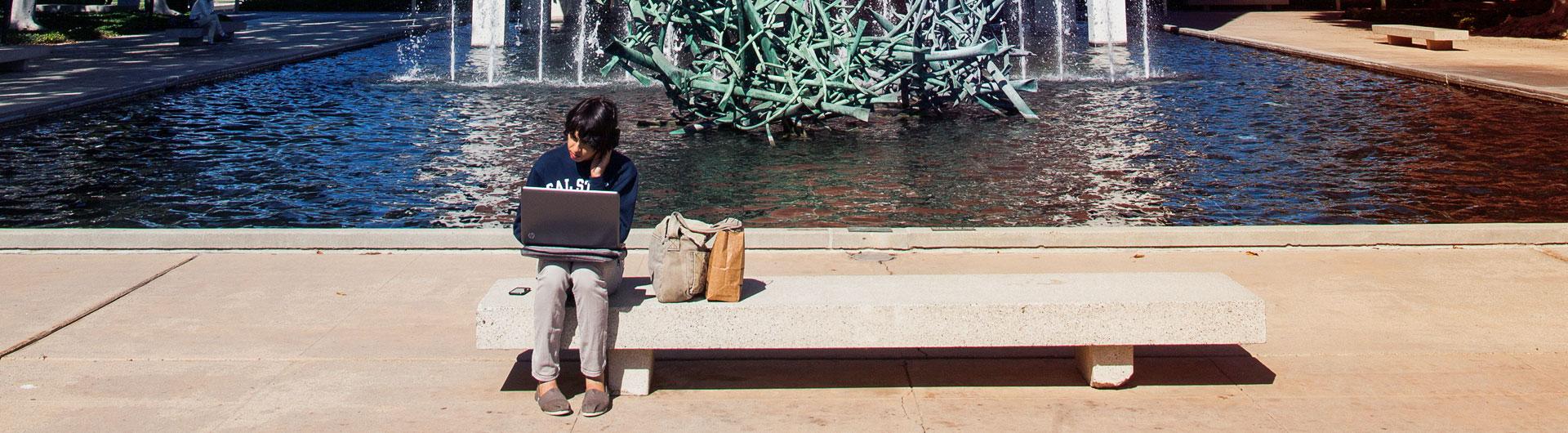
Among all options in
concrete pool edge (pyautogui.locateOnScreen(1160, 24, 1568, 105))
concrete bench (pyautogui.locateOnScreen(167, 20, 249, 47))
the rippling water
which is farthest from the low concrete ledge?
concrete bench (pyautogui.locateOnScreen(167, 20, 249, 47))

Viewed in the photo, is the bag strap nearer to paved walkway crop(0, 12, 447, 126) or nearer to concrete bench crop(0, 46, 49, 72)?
paved walkway crop(0, 12, 447, 126)

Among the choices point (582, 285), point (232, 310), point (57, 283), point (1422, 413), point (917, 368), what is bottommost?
point (1422, 413)

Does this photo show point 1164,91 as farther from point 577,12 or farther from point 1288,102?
point 577,12

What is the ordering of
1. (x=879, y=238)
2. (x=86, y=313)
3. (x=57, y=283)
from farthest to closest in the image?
(x=879, y=238)
(x=57, y=283)
(x=86, y=313)

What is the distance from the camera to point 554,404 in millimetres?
5406

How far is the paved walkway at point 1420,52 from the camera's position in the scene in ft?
62.6

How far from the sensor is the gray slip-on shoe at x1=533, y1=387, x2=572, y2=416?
5.39 meters

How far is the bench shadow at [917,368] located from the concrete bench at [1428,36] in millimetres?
21212

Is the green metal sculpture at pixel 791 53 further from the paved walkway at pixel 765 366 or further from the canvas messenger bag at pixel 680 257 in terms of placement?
the canvas messenger bag at pixel 680 257

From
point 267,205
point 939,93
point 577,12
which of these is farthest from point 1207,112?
point 577,12

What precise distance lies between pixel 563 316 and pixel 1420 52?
895 inches

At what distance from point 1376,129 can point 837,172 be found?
6.31 m

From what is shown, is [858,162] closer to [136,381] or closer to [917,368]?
[917,368]

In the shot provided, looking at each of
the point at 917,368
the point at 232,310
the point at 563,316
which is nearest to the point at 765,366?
the point at 917,368
